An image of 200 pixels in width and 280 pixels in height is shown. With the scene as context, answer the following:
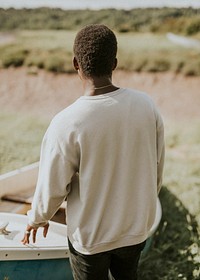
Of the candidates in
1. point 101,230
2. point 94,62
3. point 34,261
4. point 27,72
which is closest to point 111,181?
point 101,230

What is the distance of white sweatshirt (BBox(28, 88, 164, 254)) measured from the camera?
1389 millimetres

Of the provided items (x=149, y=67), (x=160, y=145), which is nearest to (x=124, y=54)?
(x=149, y=67)

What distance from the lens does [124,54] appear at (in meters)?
12.8

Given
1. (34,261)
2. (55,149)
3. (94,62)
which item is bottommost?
(34,261)

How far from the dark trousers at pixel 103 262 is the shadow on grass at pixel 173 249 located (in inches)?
46.5

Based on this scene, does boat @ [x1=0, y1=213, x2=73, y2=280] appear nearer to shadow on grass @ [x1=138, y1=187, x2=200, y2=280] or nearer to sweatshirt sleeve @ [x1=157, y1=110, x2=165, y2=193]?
sweatshirt sleeve @ [x1=157, y1=110, x2=165, y2=193]

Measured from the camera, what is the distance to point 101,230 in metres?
1.48

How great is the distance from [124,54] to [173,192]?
30.1 feet

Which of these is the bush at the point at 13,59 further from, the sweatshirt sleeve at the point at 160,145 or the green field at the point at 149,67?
the sweatshirt sleeve at the point at 160,145

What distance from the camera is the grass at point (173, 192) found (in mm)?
2898

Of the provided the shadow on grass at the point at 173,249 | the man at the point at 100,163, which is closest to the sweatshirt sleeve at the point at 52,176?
the man at the point at 100,163

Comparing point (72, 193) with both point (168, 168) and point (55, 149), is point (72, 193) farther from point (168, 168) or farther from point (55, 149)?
point (168, 168)

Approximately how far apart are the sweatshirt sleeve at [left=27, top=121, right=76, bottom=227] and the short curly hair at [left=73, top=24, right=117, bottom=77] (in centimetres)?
24

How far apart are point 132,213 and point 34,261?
2.53 ft
